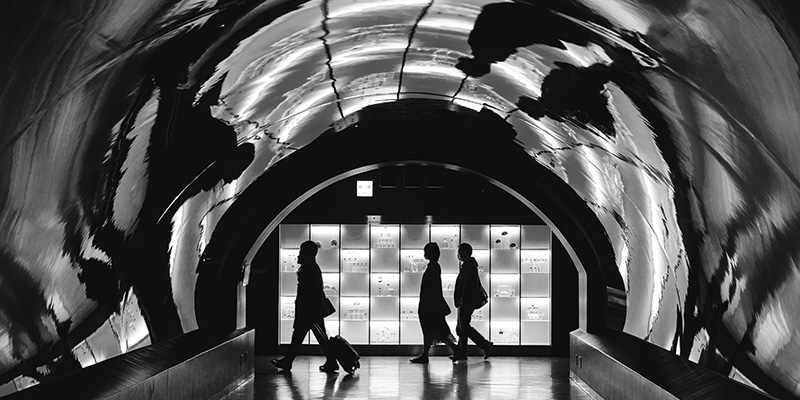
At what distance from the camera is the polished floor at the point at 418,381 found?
39.9ft

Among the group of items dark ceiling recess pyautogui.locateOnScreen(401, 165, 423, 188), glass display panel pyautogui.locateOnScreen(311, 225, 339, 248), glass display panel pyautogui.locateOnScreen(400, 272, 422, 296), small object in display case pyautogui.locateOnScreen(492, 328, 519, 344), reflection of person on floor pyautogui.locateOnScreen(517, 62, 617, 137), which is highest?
reflection of person on floor pyautogui.locateOnScreen(517, 62, 617, 137)

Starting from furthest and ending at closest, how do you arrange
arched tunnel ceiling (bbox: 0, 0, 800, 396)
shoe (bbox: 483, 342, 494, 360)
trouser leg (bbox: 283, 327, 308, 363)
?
shoe (bbox: 483, 342, 494, 360) → trouser leg (bbox: 283, 327, 308, 363) → arched tunnel ceiling (bbox: 0, 0, 800, 396)

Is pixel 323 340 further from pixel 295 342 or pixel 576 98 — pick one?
pixel 576 98

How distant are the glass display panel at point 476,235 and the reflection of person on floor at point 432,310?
2051 mm

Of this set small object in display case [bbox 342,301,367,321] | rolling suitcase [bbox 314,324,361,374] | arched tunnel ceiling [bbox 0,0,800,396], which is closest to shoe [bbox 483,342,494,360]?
small object in display case [bbox 342,301,367,321]

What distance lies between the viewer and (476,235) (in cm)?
1844

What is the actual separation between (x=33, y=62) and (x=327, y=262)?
13.4 metres

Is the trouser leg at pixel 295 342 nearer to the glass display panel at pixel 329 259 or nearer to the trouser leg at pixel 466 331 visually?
the trouser leg at pixel 466 331

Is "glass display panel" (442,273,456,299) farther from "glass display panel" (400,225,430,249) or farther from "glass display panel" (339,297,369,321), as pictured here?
"glass display panel" (339,297,369,321)

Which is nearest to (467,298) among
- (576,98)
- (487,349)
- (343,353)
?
(487,349)

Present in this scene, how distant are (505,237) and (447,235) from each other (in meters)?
1.00

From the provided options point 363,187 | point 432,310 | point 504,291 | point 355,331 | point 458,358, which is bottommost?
point 458,358

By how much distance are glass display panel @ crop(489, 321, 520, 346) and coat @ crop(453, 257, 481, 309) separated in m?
2.05

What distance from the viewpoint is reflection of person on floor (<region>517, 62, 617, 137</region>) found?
26.2 feet
